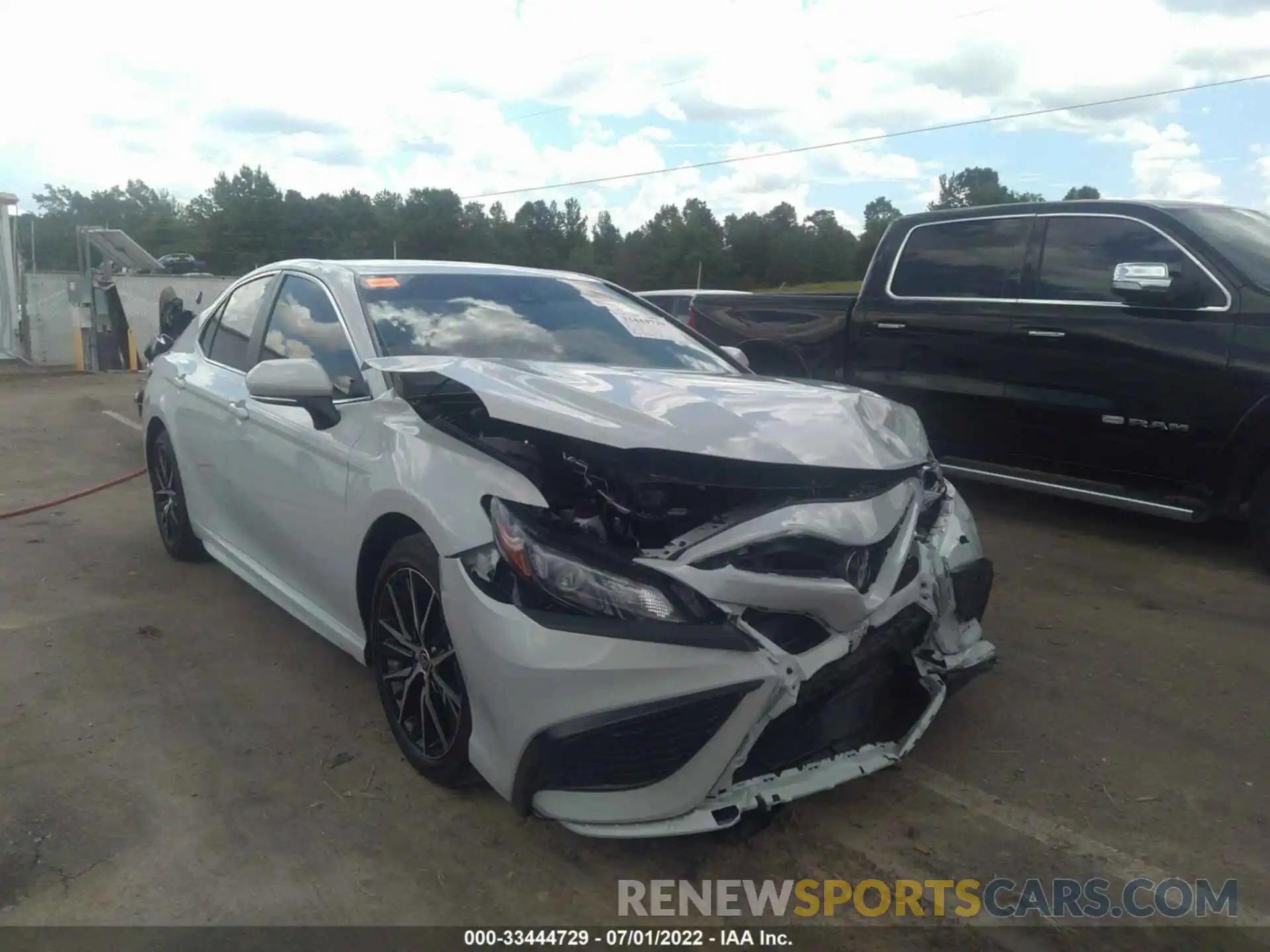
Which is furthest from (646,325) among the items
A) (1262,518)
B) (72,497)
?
(72,497)

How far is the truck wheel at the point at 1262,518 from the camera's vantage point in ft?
16.9

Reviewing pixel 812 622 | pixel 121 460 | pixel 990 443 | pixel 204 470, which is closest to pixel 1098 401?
pixel 990 443

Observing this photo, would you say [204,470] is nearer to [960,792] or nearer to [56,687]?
[56,687]

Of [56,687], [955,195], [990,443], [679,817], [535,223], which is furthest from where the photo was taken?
[535,223]

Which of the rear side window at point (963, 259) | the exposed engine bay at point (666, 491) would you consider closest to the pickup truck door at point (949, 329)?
the rear side window at point (963, 259)

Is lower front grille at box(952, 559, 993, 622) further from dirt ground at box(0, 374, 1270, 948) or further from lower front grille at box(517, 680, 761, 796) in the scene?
lower front grille at box(517, 680, 761, 796)

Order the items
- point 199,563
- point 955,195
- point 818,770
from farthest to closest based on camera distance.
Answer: point 955,195
point 199,563
point 818,770

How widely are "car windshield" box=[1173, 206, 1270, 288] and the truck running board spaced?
1.21 metres

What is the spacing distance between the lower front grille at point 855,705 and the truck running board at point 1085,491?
3138 millimetres

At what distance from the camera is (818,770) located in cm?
275

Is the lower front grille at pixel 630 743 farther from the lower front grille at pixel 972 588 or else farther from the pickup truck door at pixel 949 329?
the pickup truck door at pixel 949 329

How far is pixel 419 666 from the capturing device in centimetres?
316

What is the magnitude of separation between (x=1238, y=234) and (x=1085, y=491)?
164 cm

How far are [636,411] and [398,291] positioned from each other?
1621 mm
